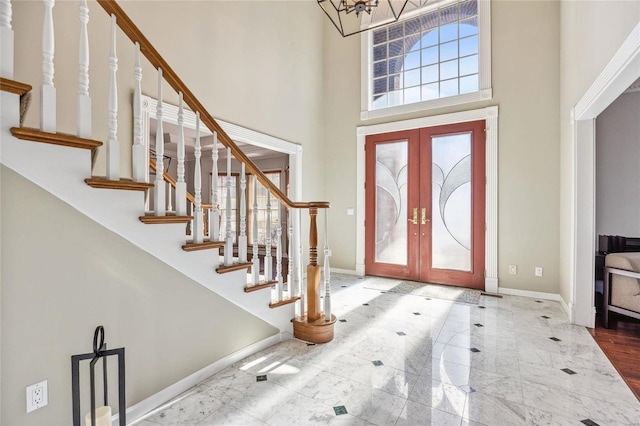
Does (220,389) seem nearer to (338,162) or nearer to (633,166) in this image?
(338,162)

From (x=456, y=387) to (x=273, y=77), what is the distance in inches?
170

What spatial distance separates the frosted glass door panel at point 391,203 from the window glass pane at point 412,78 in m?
0.97

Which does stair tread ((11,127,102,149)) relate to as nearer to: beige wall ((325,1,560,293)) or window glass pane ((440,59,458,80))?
beige wall ((325,1,560,293))

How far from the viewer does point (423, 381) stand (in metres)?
2.13

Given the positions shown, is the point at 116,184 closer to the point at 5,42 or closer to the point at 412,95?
the point at 5,42

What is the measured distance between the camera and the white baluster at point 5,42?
1261 mm

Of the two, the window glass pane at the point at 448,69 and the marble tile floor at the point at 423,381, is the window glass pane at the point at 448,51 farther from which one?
the marble tile floor at the point at 423,381

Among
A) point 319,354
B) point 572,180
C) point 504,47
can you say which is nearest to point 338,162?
point 504,47

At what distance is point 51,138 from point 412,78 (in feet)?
16.1

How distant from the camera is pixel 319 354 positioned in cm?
251

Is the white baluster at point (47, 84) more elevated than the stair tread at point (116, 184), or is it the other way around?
the white baluster at point (47, 84)

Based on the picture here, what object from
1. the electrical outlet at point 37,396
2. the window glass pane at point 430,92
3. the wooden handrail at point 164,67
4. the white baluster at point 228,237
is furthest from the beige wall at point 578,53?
the electrical outlet at point 37,396

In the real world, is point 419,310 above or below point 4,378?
below

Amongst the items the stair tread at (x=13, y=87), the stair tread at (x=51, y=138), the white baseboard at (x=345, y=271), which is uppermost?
the stair tread at (x=13, y=87)
